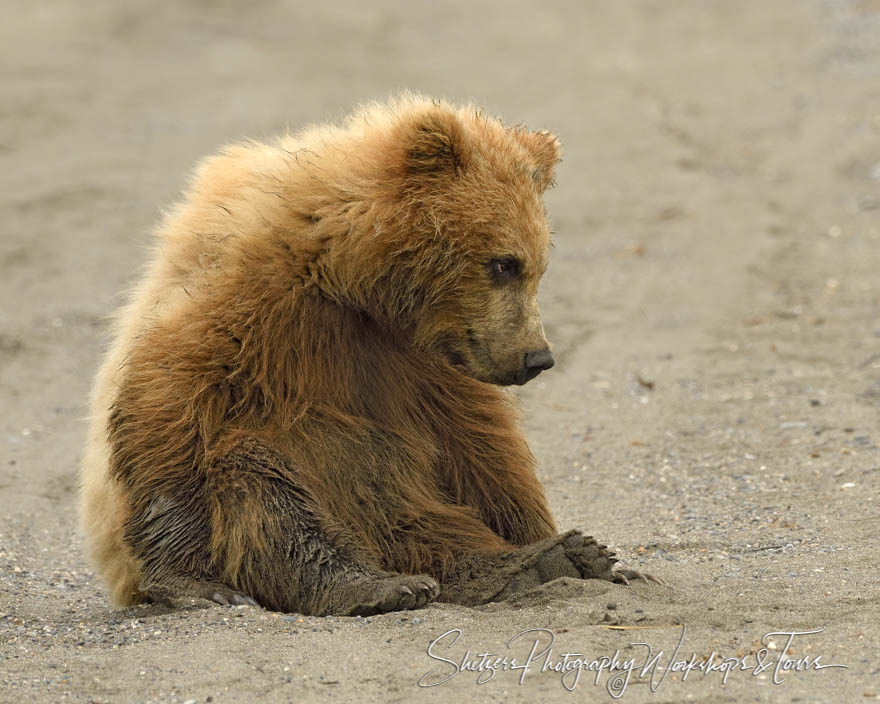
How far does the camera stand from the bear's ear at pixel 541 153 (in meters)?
5.46

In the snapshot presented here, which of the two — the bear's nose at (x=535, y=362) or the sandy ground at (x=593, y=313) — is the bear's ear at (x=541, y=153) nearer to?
the bear's nose at (x=535, y=362)

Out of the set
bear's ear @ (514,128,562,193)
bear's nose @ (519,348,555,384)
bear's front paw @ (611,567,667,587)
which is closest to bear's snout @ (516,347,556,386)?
bear's nose @ (519,348,555,384)

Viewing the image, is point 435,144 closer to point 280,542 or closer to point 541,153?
point 541,153

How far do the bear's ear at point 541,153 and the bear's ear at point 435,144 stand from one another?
1.28 feet

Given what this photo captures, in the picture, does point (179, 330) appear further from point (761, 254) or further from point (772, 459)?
point (761, 254)

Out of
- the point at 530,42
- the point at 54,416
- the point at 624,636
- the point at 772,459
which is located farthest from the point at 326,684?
the point at 530,42

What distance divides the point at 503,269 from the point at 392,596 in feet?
4.33

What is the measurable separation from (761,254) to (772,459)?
4.69 metres

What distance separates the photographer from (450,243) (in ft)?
16.7

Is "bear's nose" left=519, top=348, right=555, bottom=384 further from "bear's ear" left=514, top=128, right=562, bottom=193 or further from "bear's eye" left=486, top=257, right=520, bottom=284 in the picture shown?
"bear's ear" left=514, top=128, right=562, bottom=193

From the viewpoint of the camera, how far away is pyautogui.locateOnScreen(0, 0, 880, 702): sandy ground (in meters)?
4.50

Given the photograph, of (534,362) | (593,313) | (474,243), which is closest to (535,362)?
(534,362)

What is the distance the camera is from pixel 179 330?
16.8 feet

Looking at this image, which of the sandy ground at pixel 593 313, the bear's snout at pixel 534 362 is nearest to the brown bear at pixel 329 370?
the bear's snout at pixel 534 362
